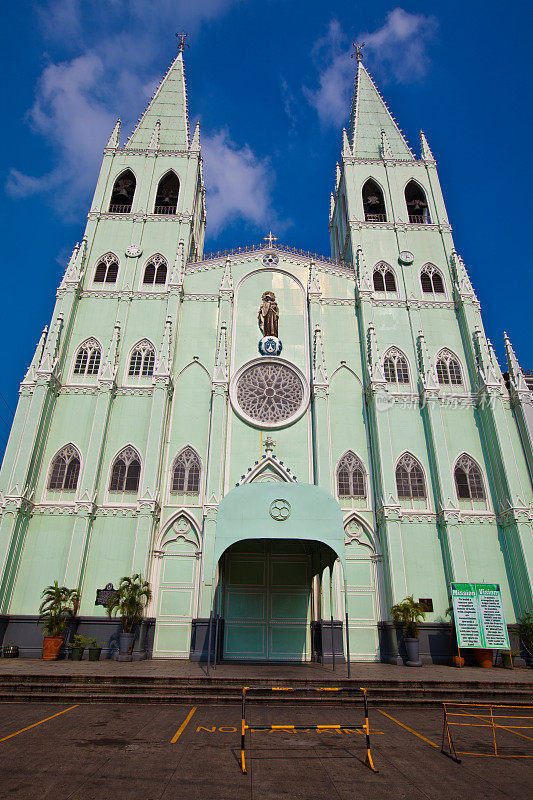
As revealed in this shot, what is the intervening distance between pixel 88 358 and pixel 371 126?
2457 centimetres

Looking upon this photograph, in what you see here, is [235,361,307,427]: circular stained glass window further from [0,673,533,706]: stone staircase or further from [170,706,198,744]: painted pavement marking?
[170,706,198,744]: painted pavement marking

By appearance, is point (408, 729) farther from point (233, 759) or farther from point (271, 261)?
point (271, 261)

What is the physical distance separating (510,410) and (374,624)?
37.6 ft

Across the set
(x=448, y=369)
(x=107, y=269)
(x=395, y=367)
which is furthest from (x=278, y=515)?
(x=107, y=269)

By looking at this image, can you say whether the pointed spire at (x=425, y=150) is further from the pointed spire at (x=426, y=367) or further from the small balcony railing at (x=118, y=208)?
the small balcony railing at (x=118, y=208)

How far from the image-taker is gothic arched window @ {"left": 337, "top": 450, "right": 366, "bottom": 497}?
2109cm

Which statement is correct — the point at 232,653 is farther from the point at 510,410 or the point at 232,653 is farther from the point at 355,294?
the point at 355,294

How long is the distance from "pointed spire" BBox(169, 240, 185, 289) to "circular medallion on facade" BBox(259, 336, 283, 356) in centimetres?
531

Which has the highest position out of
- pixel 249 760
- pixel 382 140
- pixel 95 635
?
pixel 382 140

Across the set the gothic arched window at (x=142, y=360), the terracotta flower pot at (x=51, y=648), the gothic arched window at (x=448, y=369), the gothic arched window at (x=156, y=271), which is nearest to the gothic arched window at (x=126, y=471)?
the gothic arched window at (x=142, y=360)

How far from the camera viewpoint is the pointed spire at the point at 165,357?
22062 millimetres

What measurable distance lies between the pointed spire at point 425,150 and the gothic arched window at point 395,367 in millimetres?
14741

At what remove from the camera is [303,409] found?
2264 centimetres

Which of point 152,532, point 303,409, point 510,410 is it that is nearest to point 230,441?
point 303,409
